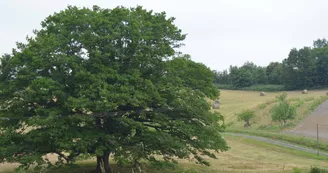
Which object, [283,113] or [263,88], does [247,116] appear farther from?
[263,88]

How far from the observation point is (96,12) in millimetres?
23984

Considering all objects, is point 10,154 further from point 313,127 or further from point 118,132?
point 313,127

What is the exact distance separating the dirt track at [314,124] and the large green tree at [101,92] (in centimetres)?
3334

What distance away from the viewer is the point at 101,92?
1995cm

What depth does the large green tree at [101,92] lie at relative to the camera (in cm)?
2070

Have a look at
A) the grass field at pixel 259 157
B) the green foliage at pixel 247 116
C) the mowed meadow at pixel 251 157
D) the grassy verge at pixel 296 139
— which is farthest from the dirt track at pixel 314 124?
the green foliage at pixel 247 116

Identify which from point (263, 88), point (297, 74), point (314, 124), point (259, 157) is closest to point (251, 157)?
point (259, 157)

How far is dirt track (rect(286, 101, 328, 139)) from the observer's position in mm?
53175

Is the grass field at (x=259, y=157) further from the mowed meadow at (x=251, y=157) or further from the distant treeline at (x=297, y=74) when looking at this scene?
the distant treeline at (x=297, y=74)

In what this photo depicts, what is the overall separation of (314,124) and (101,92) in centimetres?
4649

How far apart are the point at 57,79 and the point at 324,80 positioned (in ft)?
311

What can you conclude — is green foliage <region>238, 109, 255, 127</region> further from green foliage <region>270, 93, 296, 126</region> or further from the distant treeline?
the distant treeline

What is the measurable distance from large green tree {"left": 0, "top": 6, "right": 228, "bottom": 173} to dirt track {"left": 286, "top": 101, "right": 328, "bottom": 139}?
33.3m

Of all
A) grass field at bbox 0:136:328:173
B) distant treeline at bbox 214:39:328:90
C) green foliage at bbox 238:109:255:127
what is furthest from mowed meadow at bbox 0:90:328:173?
distant treeline at bbox 214:39:328:90
